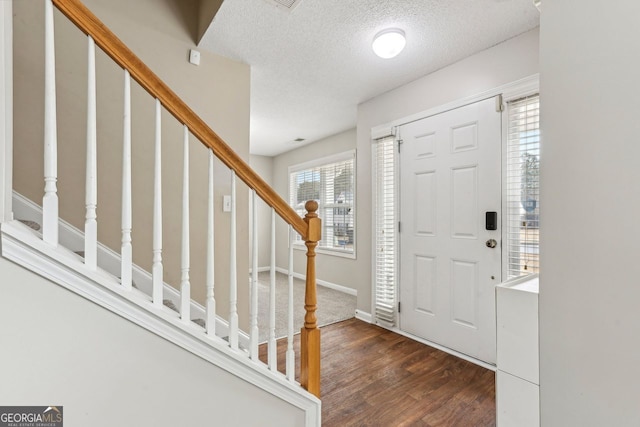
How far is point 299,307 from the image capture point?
11.3 feet

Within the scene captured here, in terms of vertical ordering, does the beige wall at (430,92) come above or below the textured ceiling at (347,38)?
below

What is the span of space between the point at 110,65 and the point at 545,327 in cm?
258

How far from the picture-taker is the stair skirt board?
89 centimetres

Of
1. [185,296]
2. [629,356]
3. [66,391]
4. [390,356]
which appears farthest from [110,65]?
[390,356]

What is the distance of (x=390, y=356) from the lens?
7.59 feet

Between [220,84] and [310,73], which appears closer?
[220,84]

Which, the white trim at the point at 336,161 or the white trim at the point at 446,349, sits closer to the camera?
the white trim at the point at 446,349

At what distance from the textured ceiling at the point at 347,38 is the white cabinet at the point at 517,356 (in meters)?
1.70

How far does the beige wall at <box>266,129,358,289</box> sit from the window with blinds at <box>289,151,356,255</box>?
137 millimetres

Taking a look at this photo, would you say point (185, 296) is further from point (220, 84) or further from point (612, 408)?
point (220, 84)

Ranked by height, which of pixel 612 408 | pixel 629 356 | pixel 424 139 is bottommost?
pixel 612 408

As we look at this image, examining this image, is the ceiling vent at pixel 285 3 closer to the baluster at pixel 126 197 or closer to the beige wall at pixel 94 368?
the baluster at pixel 126 197

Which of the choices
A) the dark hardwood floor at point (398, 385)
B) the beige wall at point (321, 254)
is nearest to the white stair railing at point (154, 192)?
the dark hardwood floor at point (398, 385)

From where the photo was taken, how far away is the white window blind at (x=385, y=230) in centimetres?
283
